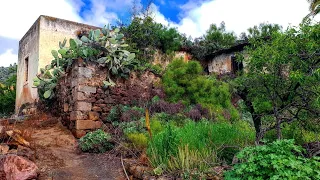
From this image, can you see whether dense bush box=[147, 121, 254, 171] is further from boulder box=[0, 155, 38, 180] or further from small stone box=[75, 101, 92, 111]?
small stone box=[75, 101, 92, 111]

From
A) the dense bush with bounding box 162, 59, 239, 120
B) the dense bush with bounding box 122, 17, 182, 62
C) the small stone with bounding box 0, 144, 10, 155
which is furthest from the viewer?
the dense bush with bounding box 122, 17, 182, 62

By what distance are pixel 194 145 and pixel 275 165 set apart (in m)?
1.77

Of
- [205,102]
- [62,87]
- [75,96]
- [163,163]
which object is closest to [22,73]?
[62,87]

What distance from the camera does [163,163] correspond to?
4.81 meters

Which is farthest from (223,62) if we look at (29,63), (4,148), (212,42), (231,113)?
(4,148)

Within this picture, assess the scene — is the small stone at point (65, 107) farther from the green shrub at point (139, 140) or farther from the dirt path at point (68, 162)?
the green shrub at point (139, 140)

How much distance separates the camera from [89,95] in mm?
8570

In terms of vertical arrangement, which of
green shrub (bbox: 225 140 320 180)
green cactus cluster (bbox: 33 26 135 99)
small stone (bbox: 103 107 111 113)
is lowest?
green shrub (bbox: 225 140 320 180)

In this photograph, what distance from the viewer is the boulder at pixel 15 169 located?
450 centimetres

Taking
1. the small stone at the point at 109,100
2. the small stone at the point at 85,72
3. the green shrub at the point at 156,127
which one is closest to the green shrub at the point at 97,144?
the green shrub at the point at 156,127

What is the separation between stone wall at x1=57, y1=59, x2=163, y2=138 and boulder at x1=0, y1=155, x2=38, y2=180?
3.26 meters

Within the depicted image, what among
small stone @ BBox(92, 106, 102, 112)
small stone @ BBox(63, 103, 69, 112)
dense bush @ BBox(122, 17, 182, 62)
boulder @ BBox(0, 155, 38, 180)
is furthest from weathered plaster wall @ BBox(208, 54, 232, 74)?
boulder @ BBox(0, 155, 38, 180)

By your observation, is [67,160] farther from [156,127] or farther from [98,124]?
[98,124]

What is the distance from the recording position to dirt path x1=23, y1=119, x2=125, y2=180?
5238 mm
